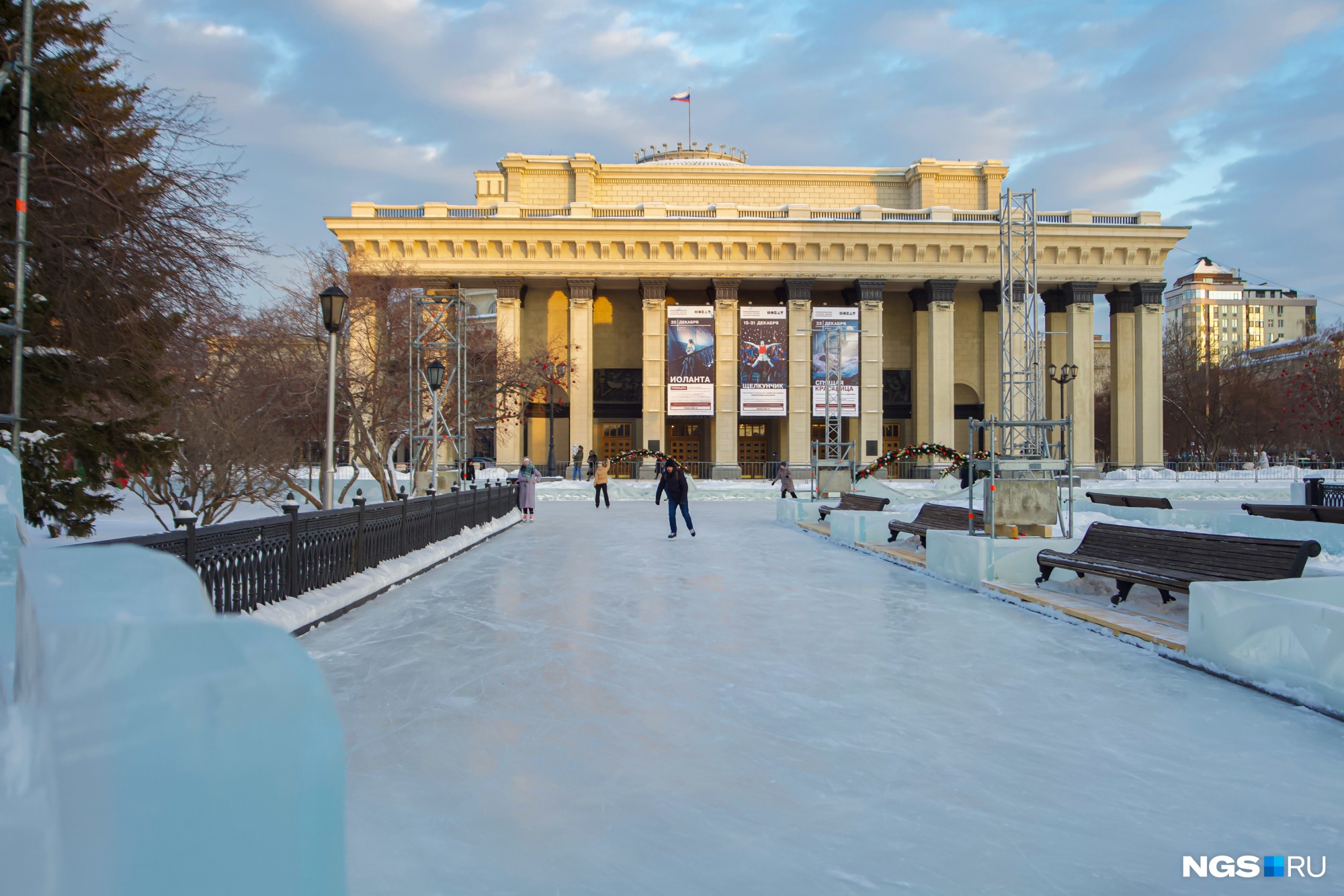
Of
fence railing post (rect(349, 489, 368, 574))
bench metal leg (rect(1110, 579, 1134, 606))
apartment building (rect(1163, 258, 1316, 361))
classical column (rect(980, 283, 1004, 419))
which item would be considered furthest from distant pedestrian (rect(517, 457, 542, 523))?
apartment building (rect(1163, 258, 1316, 361))

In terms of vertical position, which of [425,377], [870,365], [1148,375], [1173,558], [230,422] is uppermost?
[870,365]

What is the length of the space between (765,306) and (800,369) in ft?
13.3

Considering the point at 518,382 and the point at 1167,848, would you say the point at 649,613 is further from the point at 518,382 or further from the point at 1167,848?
the point at 518,382

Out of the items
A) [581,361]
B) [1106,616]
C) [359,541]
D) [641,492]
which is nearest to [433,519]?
[359,541]

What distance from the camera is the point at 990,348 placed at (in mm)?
44781

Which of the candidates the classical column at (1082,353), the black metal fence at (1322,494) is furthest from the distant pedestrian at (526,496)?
the classical column at (1082,353)

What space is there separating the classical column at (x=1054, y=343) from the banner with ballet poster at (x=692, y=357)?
1845cm

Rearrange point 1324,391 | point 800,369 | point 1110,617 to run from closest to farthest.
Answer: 1. point 1110,617
2. point 1324,391
3. point 800,369

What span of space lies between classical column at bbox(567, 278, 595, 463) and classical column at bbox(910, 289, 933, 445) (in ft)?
59.4

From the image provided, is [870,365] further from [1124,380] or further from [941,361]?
[1124,380]

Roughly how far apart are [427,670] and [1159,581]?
6501 mm

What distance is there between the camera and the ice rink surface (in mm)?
3018

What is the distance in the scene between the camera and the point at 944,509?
A: 13.2 m

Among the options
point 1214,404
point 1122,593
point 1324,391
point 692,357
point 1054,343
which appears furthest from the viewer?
point 1214,404
